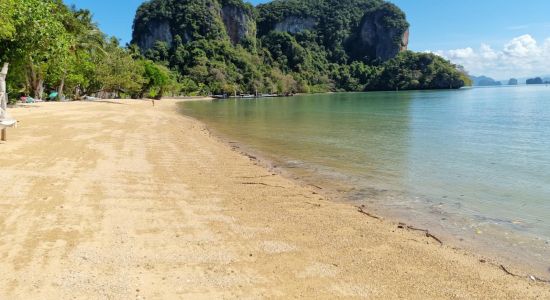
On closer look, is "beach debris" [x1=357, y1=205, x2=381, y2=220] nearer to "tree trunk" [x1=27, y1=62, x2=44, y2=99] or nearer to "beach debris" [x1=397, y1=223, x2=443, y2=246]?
"beach debris" [x1=397, y1=223, x2=443, y2=246]

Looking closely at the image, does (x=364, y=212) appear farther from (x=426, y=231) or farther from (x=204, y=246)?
(x=204, y=246)

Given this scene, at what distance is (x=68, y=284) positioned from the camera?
4895 millimetres

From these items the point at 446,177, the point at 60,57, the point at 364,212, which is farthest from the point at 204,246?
the point at 60,57

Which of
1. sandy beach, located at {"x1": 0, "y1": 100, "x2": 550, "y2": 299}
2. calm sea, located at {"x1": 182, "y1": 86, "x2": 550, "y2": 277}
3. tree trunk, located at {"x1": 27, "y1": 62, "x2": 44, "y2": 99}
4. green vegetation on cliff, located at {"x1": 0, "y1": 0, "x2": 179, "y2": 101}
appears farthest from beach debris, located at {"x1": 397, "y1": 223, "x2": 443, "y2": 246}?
tree trunk, located at {"x1": 27, "y1": 62, "x2": 44, "y2": 99}

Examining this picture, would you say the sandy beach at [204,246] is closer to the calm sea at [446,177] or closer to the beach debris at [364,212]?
the beach debris at [364,212]

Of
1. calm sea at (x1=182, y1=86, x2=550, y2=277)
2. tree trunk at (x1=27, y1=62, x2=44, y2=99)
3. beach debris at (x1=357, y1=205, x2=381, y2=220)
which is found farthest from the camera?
tree trunk at (x1=27, y1=62, x2=44, y2=99)

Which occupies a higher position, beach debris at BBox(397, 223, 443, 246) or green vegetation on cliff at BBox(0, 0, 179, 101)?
green vegetation on cliff at BBox(0, 0, 179, 101)

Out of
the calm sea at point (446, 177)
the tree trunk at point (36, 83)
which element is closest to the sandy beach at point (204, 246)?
the calm sea at point (446, 177)

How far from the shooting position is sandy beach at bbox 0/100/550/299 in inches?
202

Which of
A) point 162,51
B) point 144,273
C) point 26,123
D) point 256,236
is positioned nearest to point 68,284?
point 144,273

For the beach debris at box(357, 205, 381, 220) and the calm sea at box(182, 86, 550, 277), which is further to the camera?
the beach debris at box(357, 205, 381, 220)

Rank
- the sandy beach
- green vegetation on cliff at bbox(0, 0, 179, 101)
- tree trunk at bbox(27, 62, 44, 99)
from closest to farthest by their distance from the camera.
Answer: the sandy beach → green vegetation on cliff at bbox(0, 0, 179, 101) → tree trunk at bbox(27, 62, 44, 99)

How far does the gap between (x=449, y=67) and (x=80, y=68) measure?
181047 mm

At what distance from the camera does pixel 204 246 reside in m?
6.38
